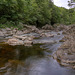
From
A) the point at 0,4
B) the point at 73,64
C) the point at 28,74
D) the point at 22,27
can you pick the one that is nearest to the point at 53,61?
the point at 73,64

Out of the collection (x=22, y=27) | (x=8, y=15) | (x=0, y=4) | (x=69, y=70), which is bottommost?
(x=69, y=70)

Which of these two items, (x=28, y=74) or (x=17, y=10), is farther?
(x=17, y=10)

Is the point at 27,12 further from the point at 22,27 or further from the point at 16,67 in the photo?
the point at 16,67

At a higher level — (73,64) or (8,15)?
(8,15)

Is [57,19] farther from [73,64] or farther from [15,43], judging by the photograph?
[73,64]

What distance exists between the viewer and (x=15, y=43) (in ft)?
34.4

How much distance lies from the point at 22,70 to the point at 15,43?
5.71m

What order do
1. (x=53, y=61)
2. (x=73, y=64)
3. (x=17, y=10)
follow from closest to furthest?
(x=73, y=64)
(x=53, y=61)
(x=17, y=10)

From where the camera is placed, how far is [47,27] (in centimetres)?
2823

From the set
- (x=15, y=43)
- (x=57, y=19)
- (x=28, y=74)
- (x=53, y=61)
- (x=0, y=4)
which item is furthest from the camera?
(x=57, y=19)

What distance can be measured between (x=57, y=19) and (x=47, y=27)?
18.1 meters

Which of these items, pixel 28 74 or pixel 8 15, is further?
pixel 8 15

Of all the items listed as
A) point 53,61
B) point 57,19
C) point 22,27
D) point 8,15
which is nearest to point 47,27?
point 22,27

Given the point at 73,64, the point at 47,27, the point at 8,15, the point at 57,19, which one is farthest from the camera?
the point at 57,19
